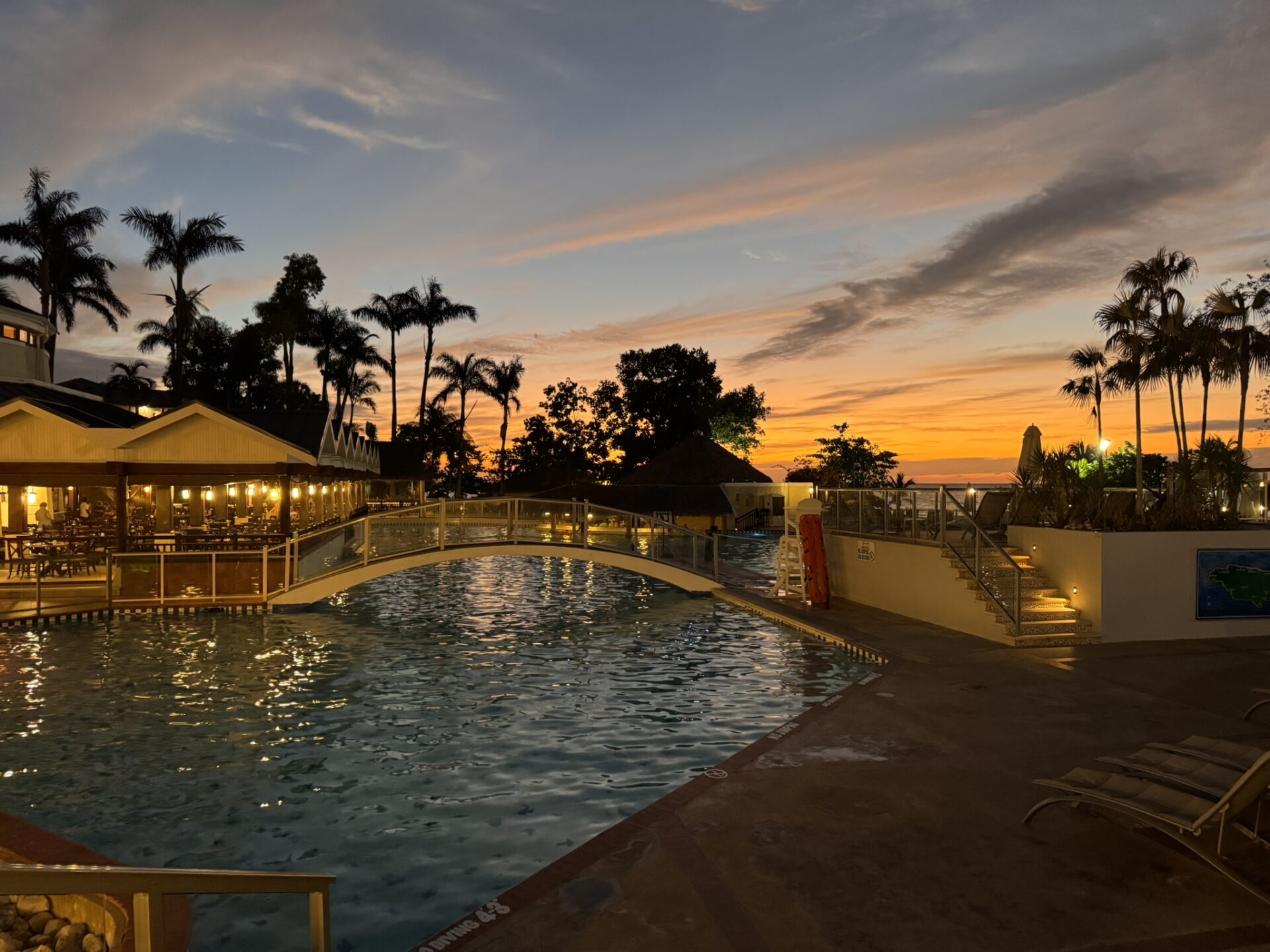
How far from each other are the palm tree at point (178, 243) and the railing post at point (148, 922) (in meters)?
45.3

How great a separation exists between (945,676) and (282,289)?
6115 centimetres

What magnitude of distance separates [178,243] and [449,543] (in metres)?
31.6

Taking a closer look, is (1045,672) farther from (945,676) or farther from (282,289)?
(282,289)

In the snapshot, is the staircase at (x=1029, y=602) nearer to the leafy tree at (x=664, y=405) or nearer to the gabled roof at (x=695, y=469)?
the gabled roof at (x=695, y=469)

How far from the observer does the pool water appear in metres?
6.66

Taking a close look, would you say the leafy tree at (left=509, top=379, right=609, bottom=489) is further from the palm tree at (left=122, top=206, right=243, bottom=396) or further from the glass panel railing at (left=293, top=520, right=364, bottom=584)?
the glass panel railing at (left=293, top=520, right=364, bottom=584)

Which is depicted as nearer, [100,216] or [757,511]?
[757,511]

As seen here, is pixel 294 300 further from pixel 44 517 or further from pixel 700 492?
pixel 700 492

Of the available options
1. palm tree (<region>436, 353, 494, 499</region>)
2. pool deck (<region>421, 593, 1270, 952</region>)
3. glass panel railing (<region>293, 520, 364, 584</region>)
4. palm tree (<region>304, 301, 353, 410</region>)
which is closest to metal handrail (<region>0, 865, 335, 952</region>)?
pool deck (<region>421, 593, 1270, 952</region>)

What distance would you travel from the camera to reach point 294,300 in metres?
61.7

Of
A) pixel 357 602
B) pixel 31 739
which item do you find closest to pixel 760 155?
pixel 357 602

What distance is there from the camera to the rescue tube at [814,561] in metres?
18.1

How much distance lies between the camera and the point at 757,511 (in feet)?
151

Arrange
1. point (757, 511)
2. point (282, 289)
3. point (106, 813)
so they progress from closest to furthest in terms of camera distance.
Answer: point (106, 813)
point (757, 511)
point (282, 289)
